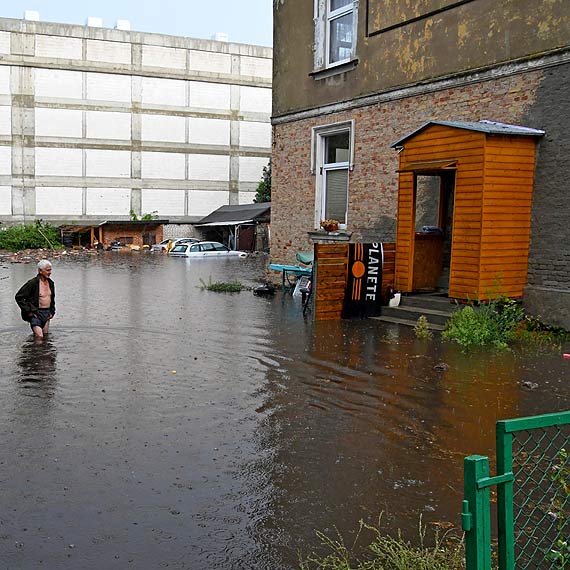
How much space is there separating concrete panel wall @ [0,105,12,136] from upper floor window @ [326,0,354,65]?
35593 mm

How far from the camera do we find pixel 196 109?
50969 millimetres

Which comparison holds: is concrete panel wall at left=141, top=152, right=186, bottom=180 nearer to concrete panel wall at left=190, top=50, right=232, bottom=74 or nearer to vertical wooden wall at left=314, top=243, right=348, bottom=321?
concrete panel wall at left=190, top=50, right=232, bottom=74

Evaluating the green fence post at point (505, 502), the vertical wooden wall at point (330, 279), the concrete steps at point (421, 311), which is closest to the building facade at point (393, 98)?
the concrete steps at point (421, 311)

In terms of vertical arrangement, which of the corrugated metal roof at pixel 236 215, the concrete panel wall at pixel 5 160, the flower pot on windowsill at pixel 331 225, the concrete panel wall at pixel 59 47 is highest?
the concrete panel wall at pixel 59 47

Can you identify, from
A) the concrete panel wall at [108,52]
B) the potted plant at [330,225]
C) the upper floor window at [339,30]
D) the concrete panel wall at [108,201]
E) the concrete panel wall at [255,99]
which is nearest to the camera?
the upper floor window at [339,30]

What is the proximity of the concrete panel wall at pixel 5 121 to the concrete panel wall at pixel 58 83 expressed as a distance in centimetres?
228

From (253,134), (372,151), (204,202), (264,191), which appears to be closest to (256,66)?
(253,134)

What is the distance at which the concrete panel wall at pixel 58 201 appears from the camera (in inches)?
1882

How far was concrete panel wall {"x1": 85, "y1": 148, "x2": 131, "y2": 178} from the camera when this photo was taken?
48594 mm

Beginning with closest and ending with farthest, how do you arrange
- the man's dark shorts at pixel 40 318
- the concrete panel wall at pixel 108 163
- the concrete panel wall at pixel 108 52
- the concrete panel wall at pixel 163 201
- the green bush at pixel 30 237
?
the man's dark shorts at pixel 40 318 < the green bush at pixel 30 237 < the concrete panel wall at pixel 108 52 < the concrete panel wall at pixel 108 163 < the concrete panel wall at pixel 163 201

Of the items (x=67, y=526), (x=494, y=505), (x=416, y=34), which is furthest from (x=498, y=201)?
(x=67, y=526)

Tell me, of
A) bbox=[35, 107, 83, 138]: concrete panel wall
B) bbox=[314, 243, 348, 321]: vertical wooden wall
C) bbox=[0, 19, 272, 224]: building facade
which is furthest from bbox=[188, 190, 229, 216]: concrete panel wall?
bbox=[314, 243, 348, 321]: vertical wooden wall

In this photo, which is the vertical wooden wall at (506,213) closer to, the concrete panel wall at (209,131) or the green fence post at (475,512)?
the green fence post at (475,512)

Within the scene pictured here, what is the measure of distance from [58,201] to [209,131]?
1188cm
